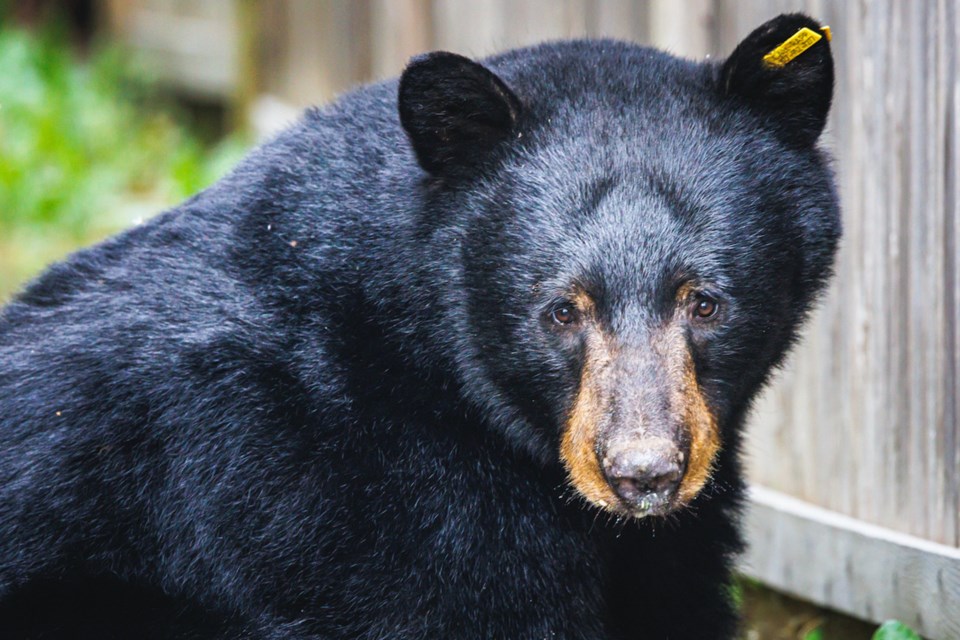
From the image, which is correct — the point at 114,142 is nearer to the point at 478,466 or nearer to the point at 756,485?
the point at 756,485

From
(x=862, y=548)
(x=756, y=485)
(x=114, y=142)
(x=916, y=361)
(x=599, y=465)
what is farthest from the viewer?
(x=114, y=142)

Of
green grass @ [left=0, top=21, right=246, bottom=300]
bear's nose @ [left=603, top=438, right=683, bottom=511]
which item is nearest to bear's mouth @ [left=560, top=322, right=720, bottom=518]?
bear's nose @ [left=603, top=438, right=683, bottom=511]

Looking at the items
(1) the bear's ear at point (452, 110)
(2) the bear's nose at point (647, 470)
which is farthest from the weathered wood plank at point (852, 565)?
(1) the bear's ear at point (452, 110)

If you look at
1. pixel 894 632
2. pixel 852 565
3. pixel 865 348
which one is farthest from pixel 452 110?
pixel 852 565

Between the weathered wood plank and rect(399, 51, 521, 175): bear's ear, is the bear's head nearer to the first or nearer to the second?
rect(399, 51, 521, 175): bear's ear

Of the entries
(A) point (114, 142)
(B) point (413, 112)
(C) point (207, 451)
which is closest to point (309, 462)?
(C) point (207, 451)

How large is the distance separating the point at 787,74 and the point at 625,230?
0.71 m

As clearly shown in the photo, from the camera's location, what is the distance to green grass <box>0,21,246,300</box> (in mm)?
10070

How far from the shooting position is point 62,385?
4027 mm

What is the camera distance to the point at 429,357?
4.06m

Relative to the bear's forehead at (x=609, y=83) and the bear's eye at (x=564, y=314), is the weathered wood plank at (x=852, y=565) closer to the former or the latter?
the bear's eye at (x=564, y=314)

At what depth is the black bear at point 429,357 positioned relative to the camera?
3.83 metres

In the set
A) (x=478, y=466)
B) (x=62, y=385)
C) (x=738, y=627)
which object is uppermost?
(x=62, y=385)

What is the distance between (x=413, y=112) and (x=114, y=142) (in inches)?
337
